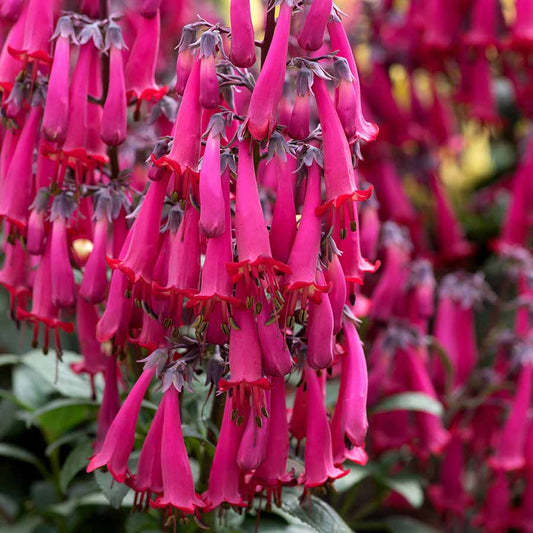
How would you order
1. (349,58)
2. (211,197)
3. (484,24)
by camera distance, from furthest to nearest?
(484,24)
(349,58)
(211,197)

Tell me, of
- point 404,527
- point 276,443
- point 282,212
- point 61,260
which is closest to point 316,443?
point 276,443

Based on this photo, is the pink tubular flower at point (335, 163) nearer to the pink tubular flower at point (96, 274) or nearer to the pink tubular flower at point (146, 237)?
the pink tubular flower at point (146, 237)

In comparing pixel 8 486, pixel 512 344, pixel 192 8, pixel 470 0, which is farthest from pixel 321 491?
pixel 192 8

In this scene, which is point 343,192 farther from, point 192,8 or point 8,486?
point 192,8

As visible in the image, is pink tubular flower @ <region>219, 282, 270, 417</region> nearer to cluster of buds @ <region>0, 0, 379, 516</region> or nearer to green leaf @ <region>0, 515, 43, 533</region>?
cluster of buds @ <region>0, 0, 379, 516</region>

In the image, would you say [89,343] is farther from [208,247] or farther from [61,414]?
[208,247]

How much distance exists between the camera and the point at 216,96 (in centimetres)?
80

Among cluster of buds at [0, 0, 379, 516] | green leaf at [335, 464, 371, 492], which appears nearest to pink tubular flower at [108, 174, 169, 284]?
cluster of buds at [0, 0, 379, 516]

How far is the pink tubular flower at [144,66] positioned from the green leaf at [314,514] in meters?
0.52

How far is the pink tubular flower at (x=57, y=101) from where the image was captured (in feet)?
2.97

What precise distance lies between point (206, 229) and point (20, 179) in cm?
34

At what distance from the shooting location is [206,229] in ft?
2.50

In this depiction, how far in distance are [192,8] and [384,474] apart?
151 cm

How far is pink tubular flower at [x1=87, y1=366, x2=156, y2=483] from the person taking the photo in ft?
2.87
